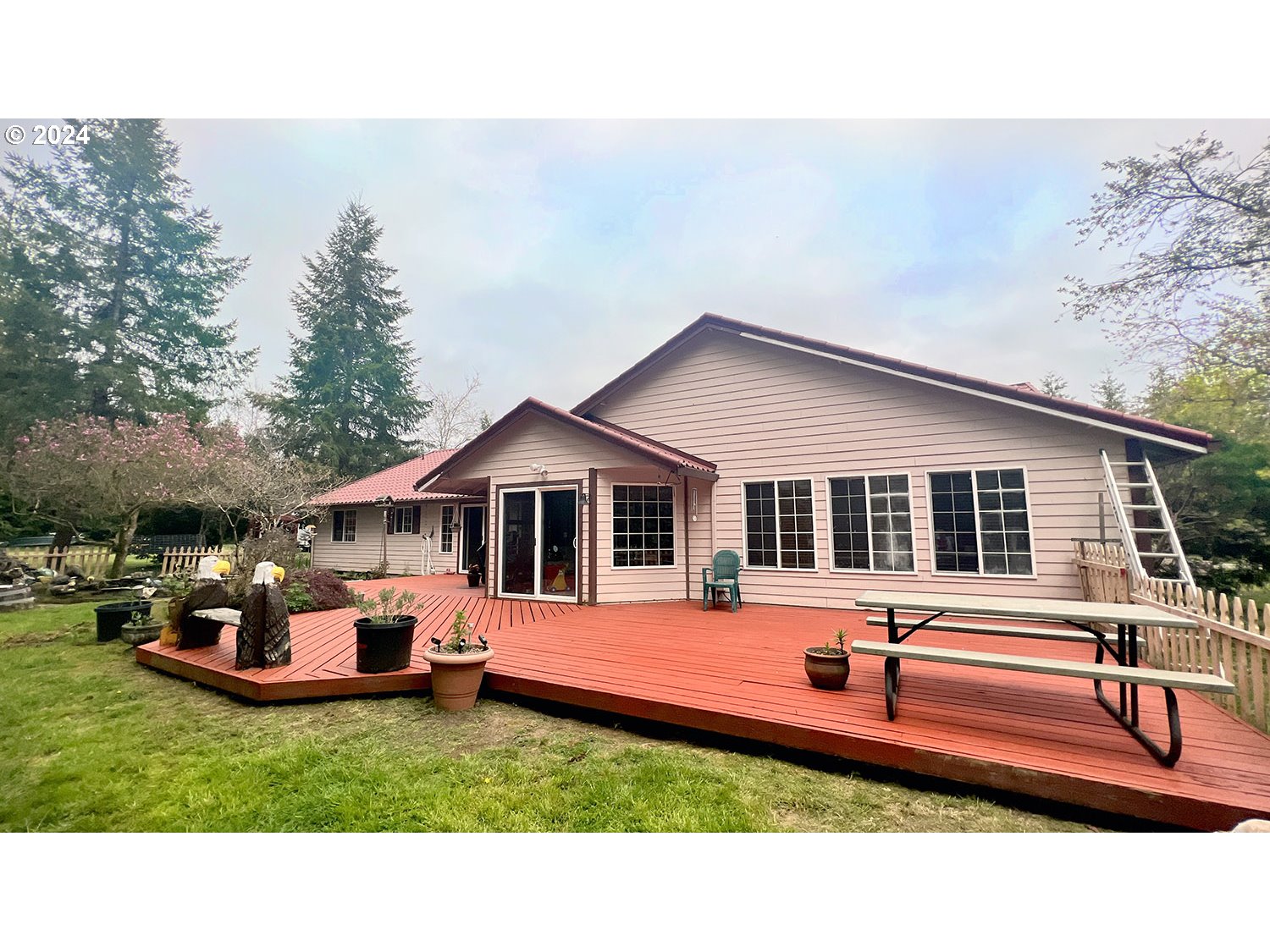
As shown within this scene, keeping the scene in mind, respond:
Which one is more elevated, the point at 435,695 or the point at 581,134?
the point at 581,134

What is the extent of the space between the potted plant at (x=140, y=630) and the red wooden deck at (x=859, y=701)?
112cm

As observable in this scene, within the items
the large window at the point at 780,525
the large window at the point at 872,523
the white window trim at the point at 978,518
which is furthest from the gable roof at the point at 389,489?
the white window trim at the point at 978,518

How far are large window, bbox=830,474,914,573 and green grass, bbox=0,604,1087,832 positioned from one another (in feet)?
16.7

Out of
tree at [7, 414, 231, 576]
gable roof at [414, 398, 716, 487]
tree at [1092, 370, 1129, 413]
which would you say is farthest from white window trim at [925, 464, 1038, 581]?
tree at [7, 414, 231, 576]

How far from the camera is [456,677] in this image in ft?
12.4

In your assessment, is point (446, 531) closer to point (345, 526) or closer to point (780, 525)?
point (345, 526)

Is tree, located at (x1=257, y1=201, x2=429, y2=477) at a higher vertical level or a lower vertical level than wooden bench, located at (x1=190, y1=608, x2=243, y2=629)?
higher

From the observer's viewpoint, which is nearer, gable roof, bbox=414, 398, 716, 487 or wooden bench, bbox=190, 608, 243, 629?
wooden bench, bbox=190, 608, 243, 629

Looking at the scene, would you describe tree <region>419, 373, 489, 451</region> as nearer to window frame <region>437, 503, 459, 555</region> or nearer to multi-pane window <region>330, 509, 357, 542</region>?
multi-pane window <region>330, 509, 357, 542</region>

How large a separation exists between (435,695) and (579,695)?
3.94 ft

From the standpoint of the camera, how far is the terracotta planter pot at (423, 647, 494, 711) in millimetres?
3750
